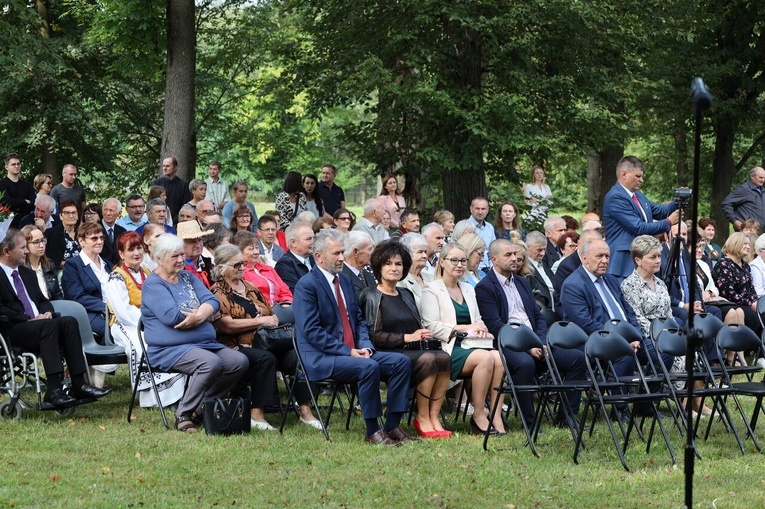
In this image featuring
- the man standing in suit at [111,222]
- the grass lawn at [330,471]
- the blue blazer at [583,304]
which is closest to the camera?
the grass lawn at [330,471]

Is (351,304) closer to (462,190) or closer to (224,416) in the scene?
(224,416)

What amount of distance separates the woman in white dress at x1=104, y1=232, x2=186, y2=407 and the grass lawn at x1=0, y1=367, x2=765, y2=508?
0.44 m

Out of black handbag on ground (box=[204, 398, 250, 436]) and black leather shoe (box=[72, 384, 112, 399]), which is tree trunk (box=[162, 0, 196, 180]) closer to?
black leather shoe (box=[72, 384, 112, 399])

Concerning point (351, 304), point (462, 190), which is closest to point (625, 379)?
point (351, 304)

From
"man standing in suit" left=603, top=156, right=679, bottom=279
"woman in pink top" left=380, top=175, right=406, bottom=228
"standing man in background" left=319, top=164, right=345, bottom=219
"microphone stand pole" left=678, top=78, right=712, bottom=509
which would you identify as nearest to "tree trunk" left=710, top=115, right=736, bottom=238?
"woman in pink top" left=380, top=175, right=406, bottom=228

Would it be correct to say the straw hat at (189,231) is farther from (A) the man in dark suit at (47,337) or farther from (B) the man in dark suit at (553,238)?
(B) the man in dark suit at (553,238)

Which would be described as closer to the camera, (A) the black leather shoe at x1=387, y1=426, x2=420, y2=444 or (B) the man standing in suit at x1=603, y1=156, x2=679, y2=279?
(A) the black leather shoe at x1=387, y1=426, x2=420, y2=444

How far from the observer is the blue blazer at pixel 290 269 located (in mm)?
9883

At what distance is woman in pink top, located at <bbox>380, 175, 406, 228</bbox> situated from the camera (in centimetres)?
1456

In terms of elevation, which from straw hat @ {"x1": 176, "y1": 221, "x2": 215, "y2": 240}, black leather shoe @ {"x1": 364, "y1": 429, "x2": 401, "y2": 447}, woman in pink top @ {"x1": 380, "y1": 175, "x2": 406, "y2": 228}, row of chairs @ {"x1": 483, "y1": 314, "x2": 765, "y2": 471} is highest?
woman in pink top @ {"x1": 380, "y1": 175, "x2": 406, "y2": 228}

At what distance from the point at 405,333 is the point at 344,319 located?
481mm

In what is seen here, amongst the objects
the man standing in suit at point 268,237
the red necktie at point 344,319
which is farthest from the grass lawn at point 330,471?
the man standing in suit at point 268,237

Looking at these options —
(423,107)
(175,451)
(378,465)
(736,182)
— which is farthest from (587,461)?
(736,182)

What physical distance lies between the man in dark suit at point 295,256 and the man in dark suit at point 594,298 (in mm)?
2367
